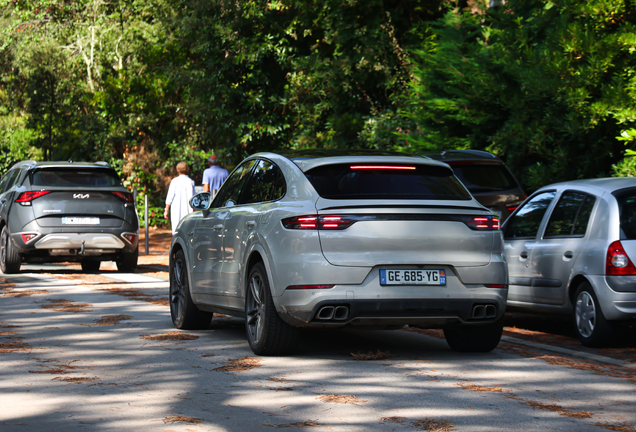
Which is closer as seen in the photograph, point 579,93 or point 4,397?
point 4,397

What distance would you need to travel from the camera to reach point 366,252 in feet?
23.5

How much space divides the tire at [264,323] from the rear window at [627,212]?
2.93 meters

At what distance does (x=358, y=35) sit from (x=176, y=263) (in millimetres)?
13324

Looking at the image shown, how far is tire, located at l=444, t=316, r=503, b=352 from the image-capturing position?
7957 mm

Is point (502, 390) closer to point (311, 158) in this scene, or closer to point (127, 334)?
point (311, 158)

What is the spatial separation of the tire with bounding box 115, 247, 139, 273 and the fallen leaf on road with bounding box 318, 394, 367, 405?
1140 cm

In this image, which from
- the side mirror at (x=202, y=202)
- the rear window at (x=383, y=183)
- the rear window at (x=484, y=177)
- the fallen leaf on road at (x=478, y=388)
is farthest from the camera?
the rear window at (x=484, y=177)

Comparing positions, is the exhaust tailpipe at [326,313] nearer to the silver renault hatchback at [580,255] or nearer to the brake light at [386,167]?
the brake light at [386,167]

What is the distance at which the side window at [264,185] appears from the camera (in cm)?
786

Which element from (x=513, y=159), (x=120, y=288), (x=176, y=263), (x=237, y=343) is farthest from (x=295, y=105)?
(x=237, y=343)

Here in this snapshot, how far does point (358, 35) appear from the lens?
22.4 meters

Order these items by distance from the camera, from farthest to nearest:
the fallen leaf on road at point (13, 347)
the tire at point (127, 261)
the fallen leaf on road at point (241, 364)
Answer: the tire at point (127, 261)
the fallen leaf on road at point (13, 347)
the fallen leaf on road at point (241, 364)

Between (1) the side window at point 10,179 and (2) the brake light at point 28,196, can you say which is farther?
(1) the side window at point 10,179

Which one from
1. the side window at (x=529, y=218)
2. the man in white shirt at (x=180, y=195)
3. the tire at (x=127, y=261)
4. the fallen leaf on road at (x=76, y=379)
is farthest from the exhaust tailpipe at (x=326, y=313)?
the man in white shirt at (x=180, y=195)
